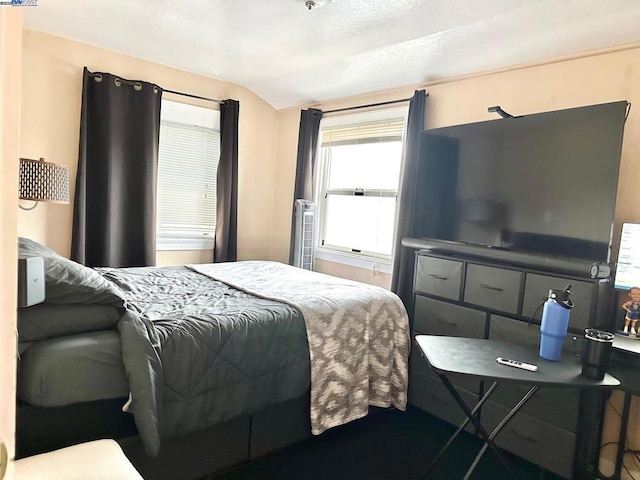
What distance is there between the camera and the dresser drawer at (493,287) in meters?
2.32

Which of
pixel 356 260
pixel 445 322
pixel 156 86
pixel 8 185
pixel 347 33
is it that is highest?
pixel 347 33

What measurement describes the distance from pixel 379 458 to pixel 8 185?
7.42ft

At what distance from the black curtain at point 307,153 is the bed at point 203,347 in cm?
136

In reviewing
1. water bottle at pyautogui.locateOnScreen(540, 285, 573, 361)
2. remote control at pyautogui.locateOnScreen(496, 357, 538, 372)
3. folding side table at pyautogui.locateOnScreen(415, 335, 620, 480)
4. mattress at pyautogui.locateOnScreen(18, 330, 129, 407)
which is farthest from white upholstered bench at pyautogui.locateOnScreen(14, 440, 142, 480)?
water bottle at pyautogui.locateOnScreen(540, 285, 573, 361)

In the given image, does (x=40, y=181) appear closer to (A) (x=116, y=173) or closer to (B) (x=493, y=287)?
(A) (x=116, y=173)

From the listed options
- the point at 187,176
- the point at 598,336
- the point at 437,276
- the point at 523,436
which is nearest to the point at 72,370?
the point at 598,336

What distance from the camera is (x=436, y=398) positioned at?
2.64 metres

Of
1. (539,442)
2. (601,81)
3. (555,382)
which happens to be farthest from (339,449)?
(601,81)

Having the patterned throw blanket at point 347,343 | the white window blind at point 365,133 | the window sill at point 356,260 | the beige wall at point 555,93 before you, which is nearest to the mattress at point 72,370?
the patterned throw blanket at point 347,343

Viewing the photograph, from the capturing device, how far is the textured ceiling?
2264mm

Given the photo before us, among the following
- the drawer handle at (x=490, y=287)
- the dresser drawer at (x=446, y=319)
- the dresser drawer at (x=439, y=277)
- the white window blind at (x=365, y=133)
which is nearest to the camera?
the drawer handle at (x=490, y=287)

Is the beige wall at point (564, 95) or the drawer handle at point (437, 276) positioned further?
the drawer handle at point (437, 276)

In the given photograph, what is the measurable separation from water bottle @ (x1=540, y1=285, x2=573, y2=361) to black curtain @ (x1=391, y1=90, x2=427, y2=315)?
4.88 ft

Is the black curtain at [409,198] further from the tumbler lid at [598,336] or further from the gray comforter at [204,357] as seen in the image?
the tumbler lid at [598,336]
